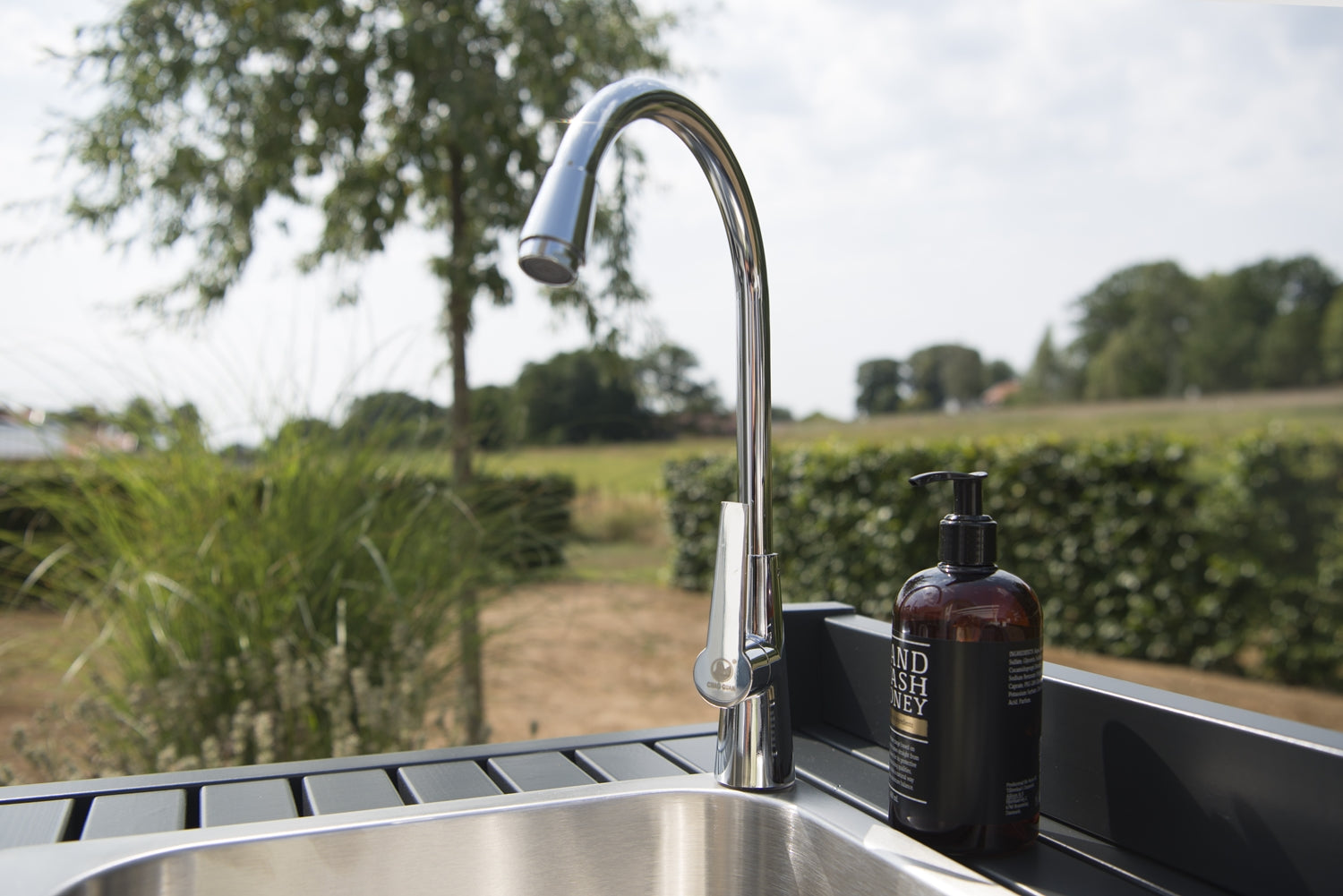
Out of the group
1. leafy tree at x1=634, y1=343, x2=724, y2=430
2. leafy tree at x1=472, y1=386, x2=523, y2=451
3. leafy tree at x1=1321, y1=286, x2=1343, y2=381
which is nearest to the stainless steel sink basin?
leafy tree at x1=472, y1=386, x2=523, y2=451

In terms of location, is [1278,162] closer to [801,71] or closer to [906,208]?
[906,208]

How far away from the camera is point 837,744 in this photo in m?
0.93

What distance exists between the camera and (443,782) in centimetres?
83

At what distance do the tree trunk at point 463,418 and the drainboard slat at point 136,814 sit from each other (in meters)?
1.51

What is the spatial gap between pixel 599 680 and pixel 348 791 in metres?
5.08

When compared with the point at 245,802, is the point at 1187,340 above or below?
above

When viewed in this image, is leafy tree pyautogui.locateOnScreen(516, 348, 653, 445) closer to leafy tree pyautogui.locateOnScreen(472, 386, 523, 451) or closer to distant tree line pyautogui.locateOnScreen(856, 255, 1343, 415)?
leafy tree pyautogui.locateOnScreen(472, 386, 523, 451)

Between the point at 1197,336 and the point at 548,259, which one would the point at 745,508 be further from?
the point at 1197,336

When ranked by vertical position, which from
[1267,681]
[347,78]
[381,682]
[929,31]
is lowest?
[1267,681]

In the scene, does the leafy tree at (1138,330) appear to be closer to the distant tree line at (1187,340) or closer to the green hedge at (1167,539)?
the distant tree line at (1187,340)

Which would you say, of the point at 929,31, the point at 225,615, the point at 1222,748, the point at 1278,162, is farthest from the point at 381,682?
the point at 1278,162

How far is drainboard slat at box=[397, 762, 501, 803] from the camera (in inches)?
31.2

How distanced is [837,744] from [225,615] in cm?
155

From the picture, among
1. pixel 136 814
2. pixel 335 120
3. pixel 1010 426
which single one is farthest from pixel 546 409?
pixel 1010 426
